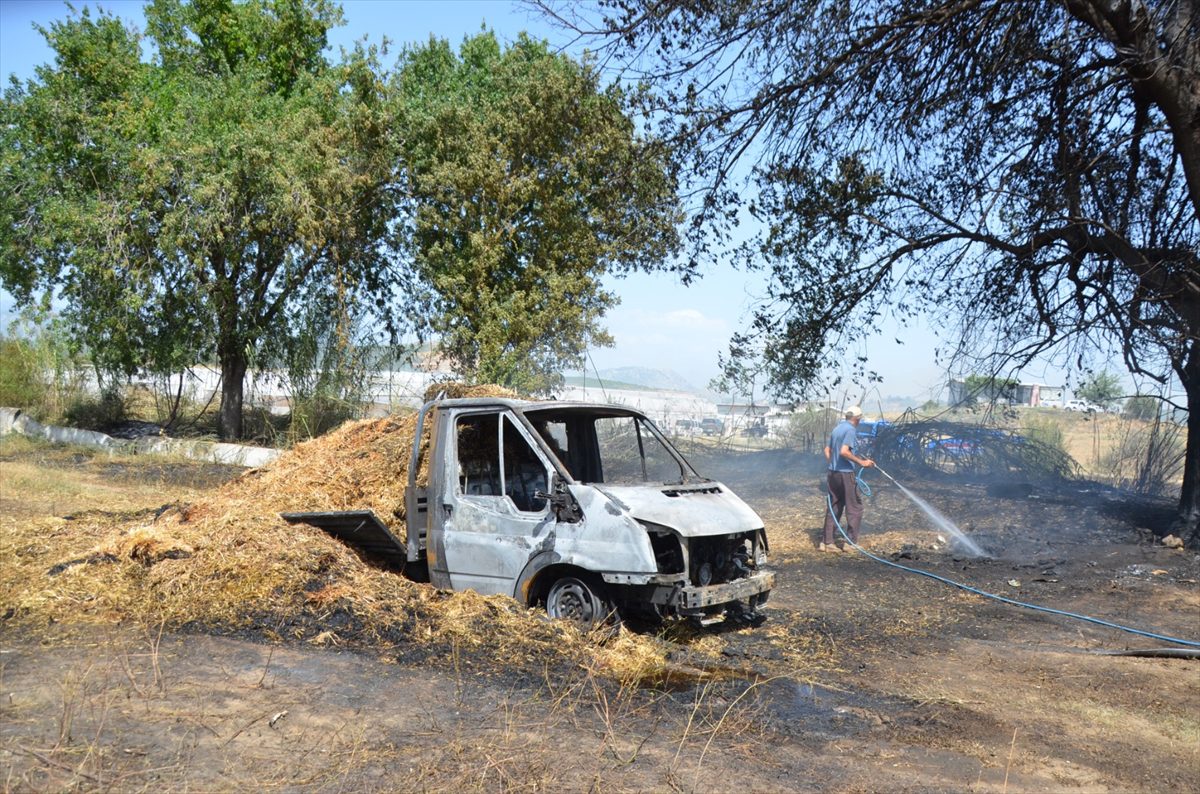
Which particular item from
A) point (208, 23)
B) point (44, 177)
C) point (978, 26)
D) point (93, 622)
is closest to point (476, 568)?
point (93, 622)

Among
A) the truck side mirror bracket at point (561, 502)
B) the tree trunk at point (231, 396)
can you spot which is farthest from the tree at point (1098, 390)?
the tree trunk at point (231, 396)

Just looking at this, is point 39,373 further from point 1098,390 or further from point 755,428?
point 1098,390

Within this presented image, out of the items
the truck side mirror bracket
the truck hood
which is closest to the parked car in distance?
the truck hood

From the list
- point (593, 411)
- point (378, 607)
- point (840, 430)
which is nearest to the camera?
point (378, 607)

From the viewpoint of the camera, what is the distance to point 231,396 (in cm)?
2428

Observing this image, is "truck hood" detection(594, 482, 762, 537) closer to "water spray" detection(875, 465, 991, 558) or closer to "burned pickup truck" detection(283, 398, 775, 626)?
"burned pickup truck" detection(283, 398, 775, 626)

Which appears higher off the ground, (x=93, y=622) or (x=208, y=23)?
(x=208, y=23)

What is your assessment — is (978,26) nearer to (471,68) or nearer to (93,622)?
(93,622)

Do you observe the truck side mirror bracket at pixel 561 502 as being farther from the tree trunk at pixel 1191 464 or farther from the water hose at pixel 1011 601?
the tree trunk at pixel 1191 464

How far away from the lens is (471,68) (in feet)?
83.4

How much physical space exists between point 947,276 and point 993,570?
481 cm

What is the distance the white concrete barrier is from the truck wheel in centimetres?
1285

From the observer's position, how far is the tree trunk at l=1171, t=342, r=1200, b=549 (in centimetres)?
1221

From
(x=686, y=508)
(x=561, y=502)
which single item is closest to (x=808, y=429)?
(x=686, y=508)
